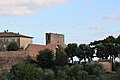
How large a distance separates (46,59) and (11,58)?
5776 millimetres

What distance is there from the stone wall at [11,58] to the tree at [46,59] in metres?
2.97

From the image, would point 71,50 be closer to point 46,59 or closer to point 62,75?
point 46,59

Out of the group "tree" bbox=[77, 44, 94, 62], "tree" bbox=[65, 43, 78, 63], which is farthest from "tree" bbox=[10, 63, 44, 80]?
"tree" bbox=[77, 44, 94, 62]

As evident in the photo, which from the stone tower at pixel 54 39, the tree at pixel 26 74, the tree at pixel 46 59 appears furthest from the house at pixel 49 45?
the tree at pixel 26 74

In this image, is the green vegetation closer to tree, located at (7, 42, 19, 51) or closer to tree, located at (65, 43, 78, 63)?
tree, located at (65, 43, 78, 63)

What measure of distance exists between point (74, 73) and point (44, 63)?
9001 mm

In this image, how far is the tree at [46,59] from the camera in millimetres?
69812

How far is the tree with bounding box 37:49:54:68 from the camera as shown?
6981 centimetres

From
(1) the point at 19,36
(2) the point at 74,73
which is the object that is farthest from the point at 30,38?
(2) the point at 74,73

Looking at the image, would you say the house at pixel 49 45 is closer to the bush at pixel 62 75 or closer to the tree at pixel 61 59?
the tree at pixel 61 59

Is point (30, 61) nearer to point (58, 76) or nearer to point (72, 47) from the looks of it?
point (72, 47)

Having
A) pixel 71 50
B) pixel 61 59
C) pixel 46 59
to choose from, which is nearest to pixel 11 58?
pixel 46 59

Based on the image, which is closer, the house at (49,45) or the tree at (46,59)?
the tree at (46,59)

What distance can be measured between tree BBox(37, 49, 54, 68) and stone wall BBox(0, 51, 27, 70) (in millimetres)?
2967
